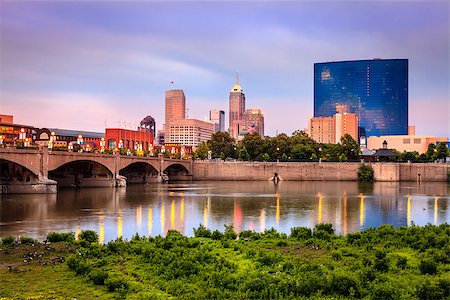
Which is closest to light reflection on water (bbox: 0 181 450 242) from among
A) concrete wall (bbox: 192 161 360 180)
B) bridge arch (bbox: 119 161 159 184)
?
bridge arch (bbox: 119 161 159 184)

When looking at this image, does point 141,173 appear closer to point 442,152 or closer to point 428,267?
point 442,152

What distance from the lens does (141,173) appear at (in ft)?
379

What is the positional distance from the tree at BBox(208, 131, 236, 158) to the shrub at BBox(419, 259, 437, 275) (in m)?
148

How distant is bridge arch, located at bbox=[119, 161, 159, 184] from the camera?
114 m

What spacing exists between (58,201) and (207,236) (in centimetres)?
3840

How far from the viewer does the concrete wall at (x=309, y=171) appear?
131 meters

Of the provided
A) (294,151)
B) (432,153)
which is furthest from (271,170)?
(432,153)

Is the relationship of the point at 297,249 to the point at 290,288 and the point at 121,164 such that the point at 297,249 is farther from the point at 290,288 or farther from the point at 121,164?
the point at 121,164

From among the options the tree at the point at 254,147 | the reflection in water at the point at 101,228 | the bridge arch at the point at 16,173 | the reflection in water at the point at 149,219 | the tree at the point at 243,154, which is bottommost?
the reflection in water at the point at 149,219

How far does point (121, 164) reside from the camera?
3666 inches

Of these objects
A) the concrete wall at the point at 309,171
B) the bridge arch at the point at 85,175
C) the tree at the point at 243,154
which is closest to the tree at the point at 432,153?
the concrete wall at the point at 309,171

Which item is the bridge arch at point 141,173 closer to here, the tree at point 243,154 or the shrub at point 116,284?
the tree at point 243,154

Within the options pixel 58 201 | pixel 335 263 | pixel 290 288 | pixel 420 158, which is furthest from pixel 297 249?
pixel 420 158

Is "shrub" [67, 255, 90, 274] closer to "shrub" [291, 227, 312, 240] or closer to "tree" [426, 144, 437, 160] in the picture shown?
"shrub" [291, 227, 312, 240]
